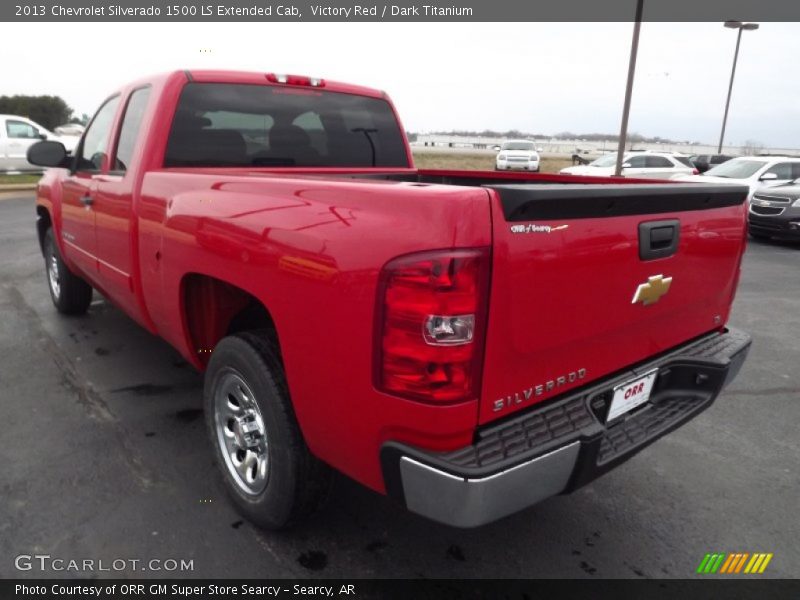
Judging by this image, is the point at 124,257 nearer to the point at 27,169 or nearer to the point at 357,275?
the point at 357,275

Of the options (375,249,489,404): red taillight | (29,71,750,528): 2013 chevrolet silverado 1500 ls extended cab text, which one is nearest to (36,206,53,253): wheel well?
(29,71,750,528): 2013 chevrolet silverado 1500 ls extended cab text

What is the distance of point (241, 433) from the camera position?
2566mm

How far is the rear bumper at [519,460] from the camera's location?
5.66 feet

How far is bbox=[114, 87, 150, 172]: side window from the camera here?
3.48 m

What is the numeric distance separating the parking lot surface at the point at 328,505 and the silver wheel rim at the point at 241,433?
20cm

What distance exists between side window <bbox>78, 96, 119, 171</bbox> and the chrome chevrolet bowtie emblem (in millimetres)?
3427

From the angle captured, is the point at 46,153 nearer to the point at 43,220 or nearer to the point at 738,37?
the point at 43,220

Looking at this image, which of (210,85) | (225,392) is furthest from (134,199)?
(225,392)

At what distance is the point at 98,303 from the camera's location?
599 cm

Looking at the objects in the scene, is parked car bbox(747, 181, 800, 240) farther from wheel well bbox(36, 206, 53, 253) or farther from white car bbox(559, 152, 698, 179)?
wheel well bbox(36, 206, 53, 253)

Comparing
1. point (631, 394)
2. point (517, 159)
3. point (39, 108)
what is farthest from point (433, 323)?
point (39, 108)

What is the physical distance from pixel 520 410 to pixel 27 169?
21.0 meters

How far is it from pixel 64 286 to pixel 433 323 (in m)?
4.71

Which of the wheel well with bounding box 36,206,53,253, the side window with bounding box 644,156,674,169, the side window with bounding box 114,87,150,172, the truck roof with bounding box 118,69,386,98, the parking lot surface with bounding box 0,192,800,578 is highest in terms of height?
the truck roof with bounding box 118,69,386,98
